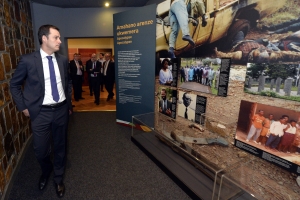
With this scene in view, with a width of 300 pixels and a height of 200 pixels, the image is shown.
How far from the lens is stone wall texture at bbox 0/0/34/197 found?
6.36 ft

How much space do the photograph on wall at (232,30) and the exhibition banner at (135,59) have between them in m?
0.26

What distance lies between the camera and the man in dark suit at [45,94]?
1691 mm

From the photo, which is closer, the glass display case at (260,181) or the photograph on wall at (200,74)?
the glass display case at (260,181)

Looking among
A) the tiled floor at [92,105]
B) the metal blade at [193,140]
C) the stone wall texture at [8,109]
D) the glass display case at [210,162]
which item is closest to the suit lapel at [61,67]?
the stone wall texture at [8,109]

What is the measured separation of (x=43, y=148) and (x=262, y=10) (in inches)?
99.8

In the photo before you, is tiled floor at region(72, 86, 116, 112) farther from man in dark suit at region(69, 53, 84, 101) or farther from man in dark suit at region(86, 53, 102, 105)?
man in dark suit at region(69, 53, 84, 101)

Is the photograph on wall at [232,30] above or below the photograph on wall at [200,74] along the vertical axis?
above

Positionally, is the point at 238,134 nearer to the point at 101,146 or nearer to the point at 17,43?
the point at 101,146

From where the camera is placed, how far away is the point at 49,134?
74.2 inches

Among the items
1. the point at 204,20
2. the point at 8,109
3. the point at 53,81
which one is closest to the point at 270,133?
the point at 204,20

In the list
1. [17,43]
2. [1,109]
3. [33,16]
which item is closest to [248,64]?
[1,109]

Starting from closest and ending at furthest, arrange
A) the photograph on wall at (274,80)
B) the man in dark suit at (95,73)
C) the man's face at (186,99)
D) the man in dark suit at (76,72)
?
1. the photograph on wall at (274,80)
2. the man's face at (186,99)
3. the man in dark suit at (95,73)
4. the man in dark suit at (76,72)

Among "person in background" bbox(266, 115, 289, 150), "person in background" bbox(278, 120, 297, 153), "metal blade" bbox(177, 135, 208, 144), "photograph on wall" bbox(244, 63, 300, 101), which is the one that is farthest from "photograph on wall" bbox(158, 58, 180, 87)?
"person in background" bbox(278, 120, 297, 153)

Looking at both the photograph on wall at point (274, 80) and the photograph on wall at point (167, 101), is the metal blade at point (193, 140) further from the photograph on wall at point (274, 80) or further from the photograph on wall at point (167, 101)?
the photograph on wall at point (274, 80)
